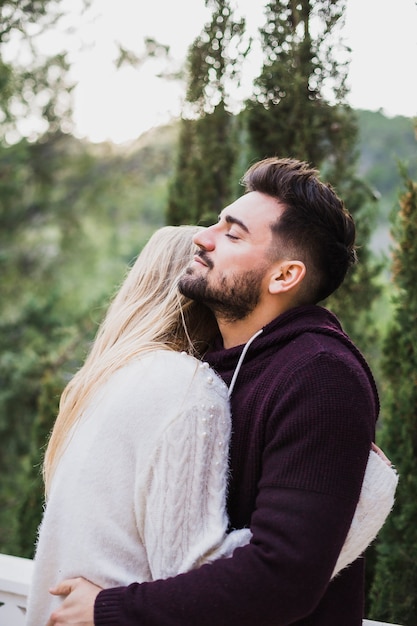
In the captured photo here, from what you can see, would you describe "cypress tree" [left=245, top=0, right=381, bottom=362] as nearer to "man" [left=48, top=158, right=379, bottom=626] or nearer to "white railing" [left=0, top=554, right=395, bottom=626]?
"man" [left=48, top=158, right=379, bottom=626]

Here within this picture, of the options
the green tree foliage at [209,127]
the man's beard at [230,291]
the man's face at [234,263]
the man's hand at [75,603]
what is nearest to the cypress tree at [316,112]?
the green tree foliage at [209,127]

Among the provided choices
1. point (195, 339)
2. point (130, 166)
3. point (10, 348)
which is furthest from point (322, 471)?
point (130, 166)

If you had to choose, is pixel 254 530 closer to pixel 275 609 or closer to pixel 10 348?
pixel 275 609

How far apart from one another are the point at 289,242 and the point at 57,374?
4.91m

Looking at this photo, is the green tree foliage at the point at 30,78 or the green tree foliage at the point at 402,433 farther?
the green tree foliage at the point at 30,78

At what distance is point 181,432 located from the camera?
153 cm

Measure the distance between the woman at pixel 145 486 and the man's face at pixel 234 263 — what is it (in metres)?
0.22

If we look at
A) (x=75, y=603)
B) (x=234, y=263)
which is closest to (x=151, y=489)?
(x=75, y=603)

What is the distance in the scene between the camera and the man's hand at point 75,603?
149cm

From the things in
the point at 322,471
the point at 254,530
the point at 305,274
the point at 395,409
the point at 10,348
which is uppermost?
the point at 305,274

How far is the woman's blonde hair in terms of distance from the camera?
179cm

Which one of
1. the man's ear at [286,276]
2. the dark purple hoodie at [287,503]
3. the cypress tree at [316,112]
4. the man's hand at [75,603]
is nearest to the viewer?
the dark purple hoodie at [287,503]

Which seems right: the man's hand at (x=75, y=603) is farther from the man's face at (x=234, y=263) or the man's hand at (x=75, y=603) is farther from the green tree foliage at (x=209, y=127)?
the green tree foliage at (x=209, y=127)

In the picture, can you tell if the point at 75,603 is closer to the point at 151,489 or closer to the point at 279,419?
the point at 151,489
